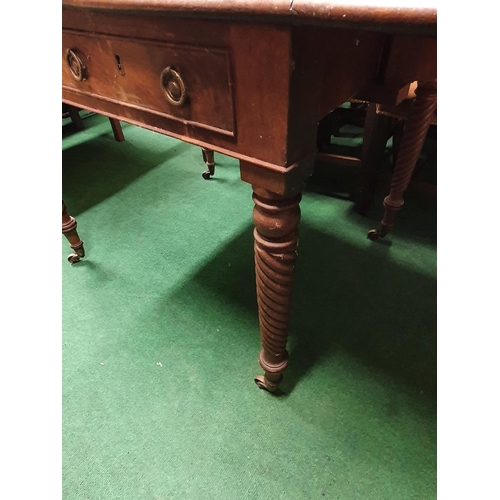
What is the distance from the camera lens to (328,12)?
32 centimetres

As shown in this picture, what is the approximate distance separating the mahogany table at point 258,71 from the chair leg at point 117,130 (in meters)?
1.37

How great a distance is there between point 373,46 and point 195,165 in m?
1.23

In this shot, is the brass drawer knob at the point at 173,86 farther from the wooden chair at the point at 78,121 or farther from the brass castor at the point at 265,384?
the wooden chair at the point at 78,121

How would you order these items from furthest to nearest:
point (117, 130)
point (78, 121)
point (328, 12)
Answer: point (78, 121)
point (117, 130)
point (328, 12)

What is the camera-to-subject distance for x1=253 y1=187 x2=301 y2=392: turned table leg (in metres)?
0.53

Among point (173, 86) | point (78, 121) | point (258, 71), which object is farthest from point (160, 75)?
point (78, 121)

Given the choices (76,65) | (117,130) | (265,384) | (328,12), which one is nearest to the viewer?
(328,12)

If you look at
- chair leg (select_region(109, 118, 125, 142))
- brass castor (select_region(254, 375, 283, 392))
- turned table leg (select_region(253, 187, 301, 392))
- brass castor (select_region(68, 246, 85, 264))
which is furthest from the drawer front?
chair leg (select_region(109, 118, 125, 142))

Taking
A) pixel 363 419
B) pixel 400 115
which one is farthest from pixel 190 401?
pixel 400 115

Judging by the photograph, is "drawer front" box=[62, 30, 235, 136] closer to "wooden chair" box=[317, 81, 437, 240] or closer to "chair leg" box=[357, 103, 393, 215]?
"wooden chair" box=[317, 81, 437, 240]

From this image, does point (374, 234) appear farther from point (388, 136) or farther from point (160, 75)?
point (160, 75)

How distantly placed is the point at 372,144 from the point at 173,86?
2.74 feet

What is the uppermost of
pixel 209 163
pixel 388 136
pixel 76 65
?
pixel 76 65

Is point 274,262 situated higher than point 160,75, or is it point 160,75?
point 160,75
